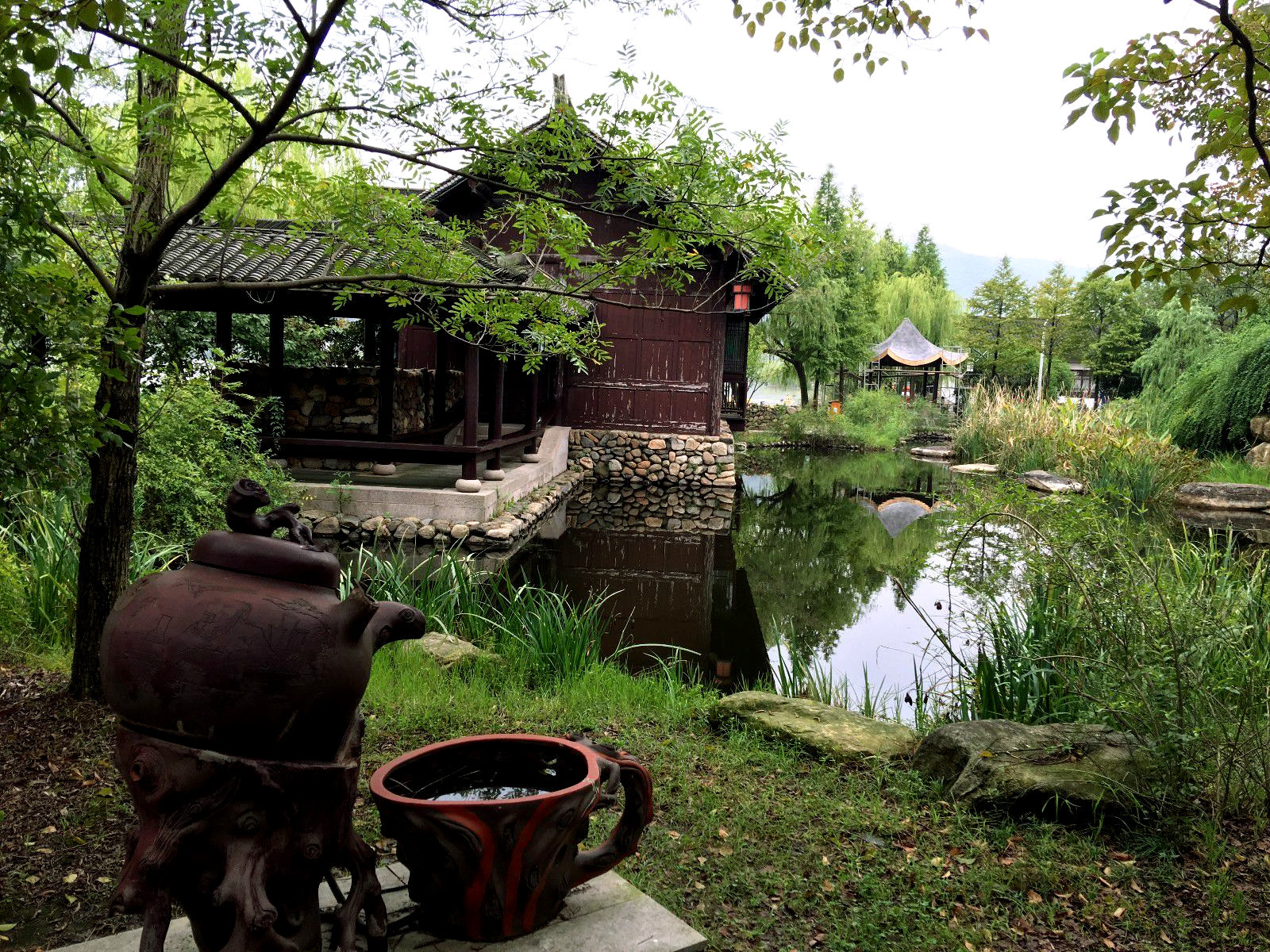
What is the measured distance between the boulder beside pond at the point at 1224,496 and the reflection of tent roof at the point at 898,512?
3.13 meters

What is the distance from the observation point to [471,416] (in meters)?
9.78

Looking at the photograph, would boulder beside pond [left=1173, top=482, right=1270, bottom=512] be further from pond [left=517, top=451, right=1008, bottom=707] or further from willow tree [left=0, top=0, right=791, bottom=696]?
willow tree [left=0, top=0, right=791, bottom=696]

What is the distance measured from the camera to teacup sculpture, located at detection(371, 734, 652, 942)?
5.93ft

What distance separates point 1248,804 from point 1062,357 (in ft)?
99.3

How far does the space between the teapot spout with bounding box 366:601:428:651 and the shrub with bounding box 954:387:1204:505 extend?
1039cm

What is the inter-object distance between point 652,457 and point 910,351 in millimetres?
18052

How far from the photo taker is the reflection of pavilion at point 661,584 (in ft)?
19.3

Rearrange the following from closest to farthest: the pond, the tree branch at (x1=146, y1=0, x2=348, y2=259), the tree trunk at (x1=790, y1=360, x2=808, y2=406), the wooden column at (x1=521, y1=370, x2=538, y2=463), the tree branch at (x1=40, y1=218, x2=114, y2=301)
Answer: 1. the tree branch at (x1=146, y1=0, x2=348, y2=259)
2. the tree branch at (x1=40, y1=218, x2=114, y2=301)
3. the pond
4. the wooden column at (x1=521, y1=370, x2=538, y2=463)
5. the tree trunk at (x1=790, y1=360, x2=808, y2=406)

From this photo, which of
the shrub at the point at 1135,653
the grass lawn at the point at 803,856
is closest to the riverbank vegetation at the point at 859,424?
the shrub at the point at 1135,653

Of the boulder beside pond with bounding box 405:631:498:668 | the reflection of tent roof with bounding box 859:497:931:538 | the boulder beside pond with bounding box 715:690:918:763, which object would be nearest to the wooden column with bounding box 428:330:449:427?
the reflection of tent roof with bounding box 859:497:931:538

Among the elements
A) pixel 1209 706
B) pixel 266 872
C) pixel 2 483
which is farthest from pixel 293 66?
pixel 1209 706

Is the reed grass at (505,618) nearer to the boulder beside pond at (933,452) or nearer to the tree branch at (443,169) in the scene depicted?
the tree branch at (443,169)

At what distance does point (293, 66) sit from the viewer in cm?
289

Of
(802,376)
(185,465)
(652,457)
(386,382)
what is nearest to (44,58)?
(185,465)
